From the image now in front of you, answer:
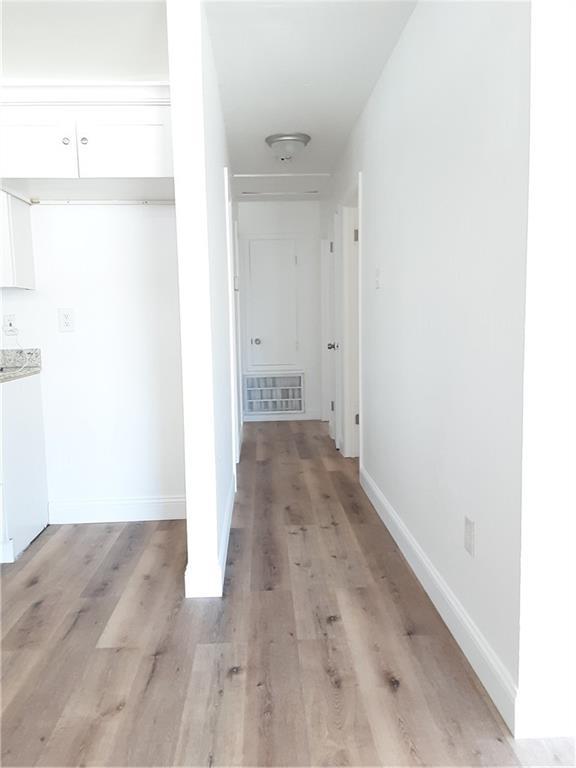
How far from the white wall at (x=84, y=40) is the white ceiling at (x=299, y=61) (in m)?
0.28

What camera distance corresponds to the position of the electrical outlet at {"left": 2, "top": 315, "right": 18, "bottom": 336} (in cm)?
285

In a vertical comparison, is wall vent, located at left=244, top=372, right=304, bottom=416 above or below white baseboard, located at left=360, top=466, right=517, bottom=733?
above

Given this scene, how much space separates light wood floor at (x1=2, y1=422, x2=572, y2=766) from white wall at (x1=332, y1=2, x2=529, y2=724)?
0.54 feet

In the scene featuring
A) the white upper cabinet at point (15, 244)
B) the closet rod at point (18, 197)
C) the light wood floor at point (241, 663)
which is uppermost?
the closet rod at point (18, 197)

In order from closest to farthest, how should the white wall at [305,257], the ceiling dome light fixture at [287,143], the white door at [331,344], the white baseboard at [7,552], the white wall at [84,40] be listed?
the white wall at [84,40] < the white baseboard at [7,552] < the ceiling dome light fixture at [287,143] < the white door at [331,344] < the white wall at [305,257]

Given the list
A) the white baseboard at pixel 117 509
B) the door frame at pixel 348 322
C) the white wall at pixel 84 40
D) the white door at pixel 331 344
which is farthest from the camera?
the white door at pixel 331 344

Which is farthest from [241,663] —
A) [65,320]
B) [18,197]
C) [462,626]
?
[18,197]

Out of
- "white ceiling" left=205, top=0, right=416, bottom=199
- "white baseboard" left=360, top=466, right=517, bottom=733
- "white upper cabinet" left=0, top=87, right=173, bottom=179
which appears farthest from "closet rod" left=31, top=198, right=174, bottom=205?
"white baseboard" left=360, top=466, right=517, bottom=733

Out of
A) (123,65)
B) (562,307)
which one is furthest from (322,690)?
(123,65)

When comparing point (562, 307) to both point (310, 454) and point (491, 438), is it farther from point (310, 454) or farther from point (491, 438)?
point (310, 454)

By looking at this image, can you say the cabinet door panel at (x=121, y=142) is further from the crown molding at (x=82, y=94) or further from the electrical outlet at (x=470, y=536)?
the electrical outlet at (x=470, y=536)

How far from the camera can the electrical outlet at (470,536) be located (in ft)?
5.56

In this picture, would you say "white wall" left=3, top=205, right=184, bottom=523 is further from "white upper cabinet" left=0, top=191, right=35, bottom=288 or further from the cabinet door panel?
the cabinet door panel

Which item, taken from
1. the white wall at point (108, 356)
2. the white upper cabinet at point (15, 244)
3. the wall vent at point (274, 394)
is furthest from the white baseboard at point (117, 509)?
the wall vent at point (274, 394)
